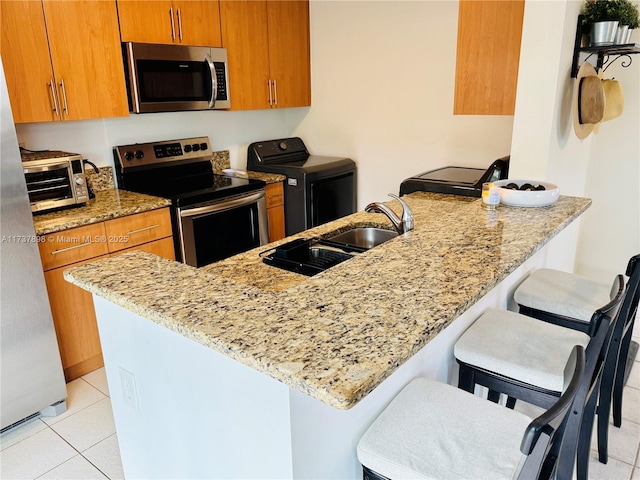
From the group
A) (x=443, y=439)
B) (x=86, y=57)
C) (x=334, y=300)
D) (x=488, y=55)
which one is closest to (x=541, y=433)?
(x=443, y=439)

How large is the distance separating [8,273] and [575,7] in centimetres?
285

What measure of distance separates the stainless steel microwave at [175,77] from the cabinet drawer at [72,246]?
86 centimetres

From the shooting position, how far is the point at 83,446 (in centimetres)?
220

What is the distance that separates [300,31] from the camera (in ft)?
12.9

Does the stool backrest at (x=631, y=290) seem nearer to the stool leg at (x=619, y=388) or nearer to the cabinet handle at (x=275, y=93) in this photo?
the stool leg at (x=619, y=388)

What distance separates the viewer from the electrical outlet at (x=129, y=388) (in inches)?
56.5

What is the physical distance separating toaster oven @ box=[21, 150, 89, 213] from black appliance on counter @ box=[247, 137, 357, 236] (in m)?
1.47

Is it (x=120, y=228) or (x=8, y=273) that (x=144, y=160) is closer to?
(x=120, y=228)

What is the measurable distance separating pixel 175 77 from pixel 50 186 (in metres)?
1.05

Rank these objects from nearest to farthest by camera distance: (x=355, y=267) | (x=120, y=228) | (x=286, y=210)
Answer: (x=355, y=267) < (x=120, y=228) < (x=286, y=210)

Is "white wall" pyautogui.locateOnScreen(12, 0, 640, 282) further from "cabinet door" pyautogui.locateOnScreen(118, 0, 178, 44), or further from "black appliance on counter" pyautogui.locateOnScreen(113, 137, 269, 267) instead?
"cabinet door" pyautogui.locateOnScreen(118, 0, 178, 44)

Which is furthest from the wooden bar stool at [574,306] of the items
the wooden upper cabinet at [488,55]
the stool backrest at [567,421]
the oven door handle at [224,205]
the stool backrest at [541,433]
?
the oven door handle at [224,205]

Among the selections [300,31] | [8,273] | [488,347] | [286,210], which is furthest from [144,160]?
[488,347]

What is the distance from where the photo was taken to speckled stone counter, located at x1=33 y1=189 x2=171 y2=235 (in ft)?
7.82
